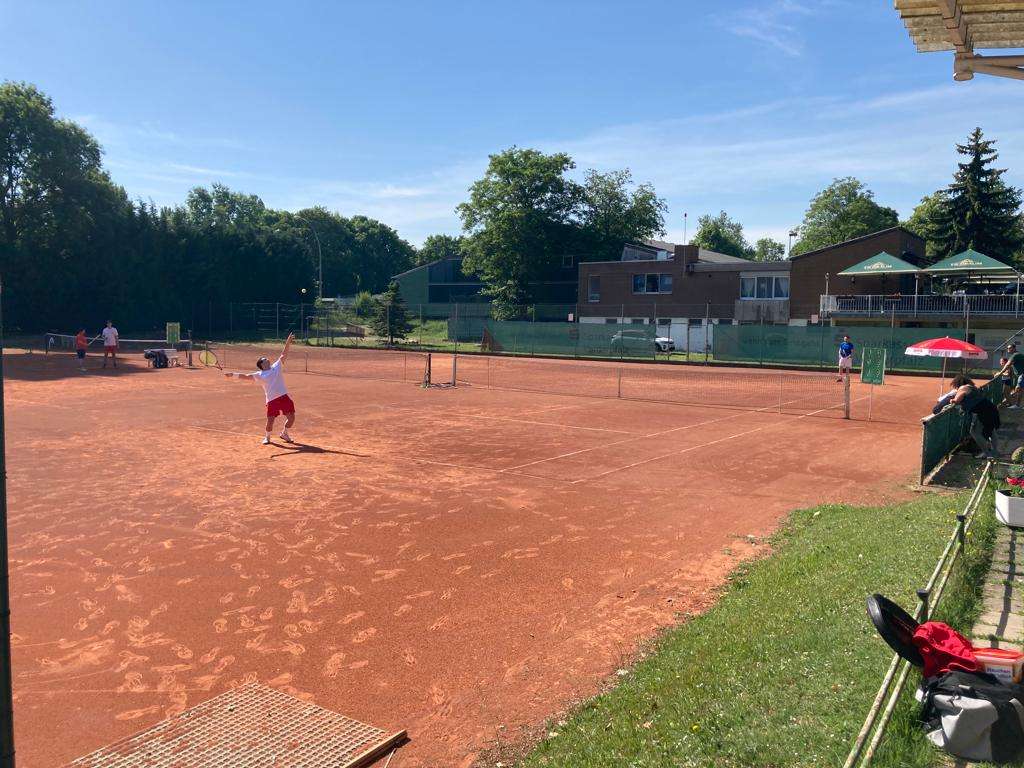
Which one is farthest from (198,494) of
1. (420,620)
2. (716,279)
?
(716,279)

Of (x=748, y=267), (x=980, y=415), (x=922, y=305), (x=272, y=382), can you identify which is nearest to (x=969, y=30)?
(x=980, y=415)

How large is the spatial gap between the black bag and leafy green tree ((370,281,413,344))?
53.0 metres

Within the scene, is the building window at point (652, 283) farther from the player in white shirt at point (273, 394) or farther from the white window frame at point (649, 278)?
the player in white shirt at point (273, 394)

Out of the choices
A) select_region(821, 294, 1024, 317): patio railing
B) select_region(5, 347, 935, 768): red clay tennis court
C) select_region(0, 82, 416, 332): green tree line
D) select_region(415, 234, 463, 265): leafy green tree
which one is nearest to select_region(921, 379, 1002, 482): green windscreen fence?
select_region(5, 347, 935, 768): red clay tennis court

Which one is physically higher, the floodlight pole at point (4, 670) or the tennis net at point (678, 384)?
the floodlight pole at point (4, 670)

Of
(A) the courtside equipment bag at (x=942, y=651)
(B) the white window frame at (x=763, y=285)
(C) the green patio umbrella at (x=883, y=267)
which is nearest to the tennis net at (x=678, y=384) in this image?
(C) the green patio umbrella at (x=883, y=267)

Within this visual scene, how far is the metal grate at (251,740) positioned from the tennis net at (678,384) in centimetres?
1905

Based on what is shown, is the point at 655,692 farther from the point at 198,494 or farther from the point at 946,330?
the point at 946,330

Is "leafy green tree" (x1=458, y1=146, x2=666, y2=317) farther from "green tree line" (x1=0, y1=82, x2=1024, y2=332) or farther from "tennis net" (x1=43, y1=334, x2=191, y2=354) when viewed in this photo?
"tennis net" (x1=43, y1=334, x2=191, y2=354)

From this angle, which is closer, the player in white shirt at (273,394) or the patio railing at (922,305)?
the player in white shirt at (273,394)

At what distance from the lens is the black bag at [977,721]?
13.6 feet

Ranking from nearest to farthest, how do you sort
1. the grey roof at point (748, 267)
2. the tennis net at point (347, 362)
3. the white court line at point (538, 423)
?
the white court line at point (538, 423) → the tennis net at point (347, 362) → the grey roof at point (748, 267)

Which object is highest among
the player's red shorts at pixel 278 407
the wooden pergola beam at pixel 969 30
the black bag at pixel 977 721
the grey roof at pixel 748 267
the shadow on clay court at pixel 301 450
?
the grey roof at pixel 748 267

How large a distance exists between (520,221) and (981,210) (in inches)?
1399
